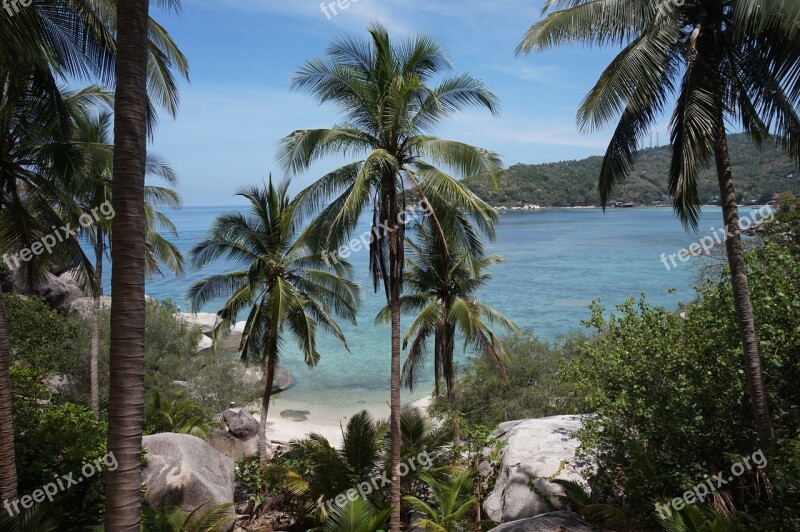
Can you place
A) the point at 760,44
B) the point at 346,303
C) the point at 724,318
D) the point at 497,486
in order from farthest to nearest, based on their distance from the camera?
the point at 346,303, the point at 497,486, the point at 724,318, the point at 760,44

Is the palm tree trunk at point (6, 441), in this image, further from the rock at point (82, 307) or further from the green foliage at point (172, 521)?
the rock at point (82, 307)

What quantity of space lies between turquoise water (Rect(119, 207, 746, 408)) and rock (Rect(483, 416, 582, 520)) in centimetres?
788

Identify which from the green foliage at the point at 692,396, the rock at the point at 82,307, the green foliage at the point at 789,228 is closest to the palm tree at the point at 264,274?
the green foliage at the point at 692,396

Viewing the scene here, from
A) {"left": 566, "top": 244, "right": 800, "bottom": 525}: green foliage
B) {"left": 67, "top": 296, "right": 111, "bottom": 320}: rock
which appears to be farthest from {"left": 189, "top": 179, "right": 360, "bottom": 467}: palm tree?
{"left": 67, "top": 296, "right": 111, "bottom": 320}: rock

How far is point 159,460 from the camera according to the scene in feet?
34.1

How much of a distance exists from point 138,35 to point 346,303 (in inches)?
514

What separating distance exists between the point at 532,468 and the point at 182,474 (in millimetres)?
7036

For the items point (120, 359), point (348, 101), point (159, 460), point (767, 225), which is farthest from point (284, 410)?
point (120, 359)

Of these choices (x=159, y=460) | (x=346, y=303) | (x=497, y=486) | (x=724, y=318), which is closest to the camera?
(x=724, y=318)

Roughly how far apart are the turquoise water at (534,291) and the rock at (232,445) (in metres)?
7.73

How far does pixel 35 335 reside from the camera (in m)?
16.5

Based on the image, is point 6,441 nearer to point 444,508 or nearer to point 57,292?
point 444,508

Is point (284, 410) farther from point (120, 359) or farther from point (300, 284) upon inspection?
point (120, 359)

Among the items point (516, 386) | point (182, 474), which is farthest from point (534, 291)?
point (182, 474)
